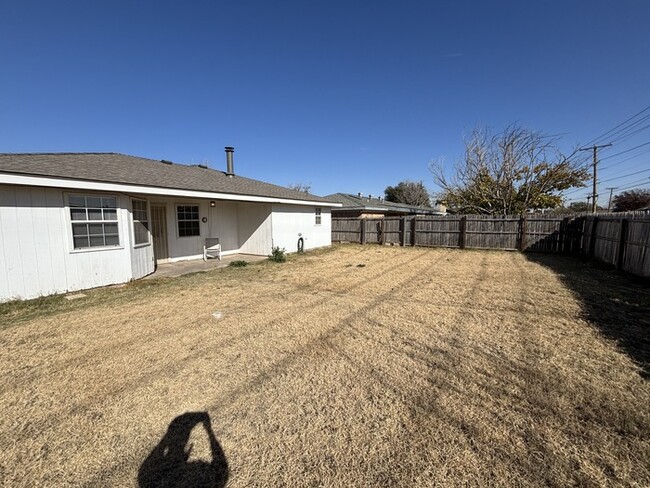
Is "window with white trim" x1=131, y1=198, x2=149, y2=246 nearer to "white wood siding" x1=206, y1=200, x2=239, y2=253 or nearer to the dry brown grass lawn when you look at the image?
the dry brown grass lawn

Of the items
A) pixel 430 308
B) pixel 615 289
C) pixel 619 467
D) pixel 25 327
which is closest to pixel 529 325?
pixel 430 308

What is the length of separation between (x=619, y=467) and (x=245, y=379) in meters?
2.96

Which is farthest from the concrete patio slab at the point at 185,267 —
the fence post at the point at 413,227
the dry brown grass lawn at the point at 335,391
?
the fence post at the point at 413,227

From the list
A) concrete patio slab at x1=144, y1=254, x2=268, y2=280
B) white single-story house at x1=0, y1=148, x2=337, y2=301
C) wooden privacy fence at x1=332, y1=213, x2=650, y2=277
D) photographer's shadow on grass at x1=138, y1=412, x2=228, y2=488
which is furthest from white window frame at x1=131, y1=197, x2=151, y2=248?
wooden privacy fence at x1=332, y1=213, x2=650, y2=277

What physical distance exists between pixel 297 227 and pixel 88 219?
8362 mm

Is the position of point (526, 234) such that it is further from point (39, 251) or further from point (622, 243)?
point (39, 251)

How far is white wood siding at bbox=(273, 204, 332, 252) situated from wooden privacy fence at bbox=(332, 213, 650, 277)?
2.71 m

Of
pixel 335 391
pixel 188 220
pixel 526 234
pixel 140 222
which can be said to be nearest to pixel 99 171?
pixel 140 222

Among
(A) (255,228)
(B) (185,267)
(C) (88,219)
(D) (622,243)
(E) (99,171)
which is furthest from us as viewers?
(A) (255,228)

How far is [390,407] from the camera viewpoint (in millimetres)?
2537

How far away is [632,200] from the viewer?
4153 cm

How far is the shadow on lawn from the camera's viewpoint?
371cm

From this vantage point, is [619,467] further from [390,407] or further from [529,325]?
[529,325]

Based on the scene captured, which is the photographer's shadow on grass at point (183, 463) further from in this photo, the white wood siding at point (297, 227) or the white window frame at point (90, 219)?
the white wood siding at point (297, 227)
